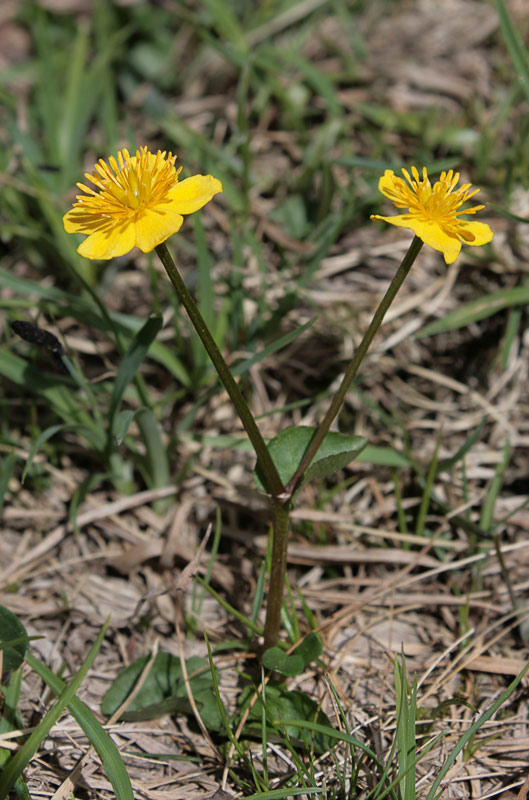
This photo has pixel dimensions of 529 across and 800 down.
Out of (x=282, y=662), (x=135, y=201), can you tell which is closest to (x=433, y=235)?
(x=135, y=201)

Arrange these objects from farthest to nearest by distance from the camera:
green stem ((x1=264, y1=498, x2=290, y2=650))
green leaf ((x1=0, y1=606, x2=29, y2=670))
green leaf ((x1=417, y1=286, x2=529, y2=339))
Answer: green leaf ((x1=417, y1=286, x2=529, y2=339)) < green leaf ((x1=0, y1=606, x2=29, y2=670)) < green stem ((x1=264, y1=498, x2=290, y2=650))

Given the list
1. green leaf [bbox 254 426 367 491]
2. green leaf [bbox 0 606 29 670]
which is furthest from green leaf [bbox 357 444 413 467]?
green leaf [bbox 0 606 29 670]

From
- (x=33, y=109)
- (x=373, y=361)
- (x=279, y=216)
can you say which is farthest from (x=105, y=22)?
(x=373, y=361)

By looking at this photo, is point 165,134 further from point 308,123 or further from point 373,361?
point 373,361

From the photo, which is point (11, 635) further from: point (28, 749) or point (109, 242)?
point (109, 242)

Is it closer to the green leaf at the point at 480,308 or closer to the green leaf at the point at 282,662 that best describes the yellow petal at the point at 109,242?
the green leaf at the point at 282,662

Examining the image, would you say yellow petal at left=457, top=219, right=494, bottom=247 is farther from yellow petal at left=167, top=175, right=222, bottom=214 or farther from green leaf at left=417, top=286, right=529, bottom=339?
green leaf at left=417, top=286, right=529, bottom=339
